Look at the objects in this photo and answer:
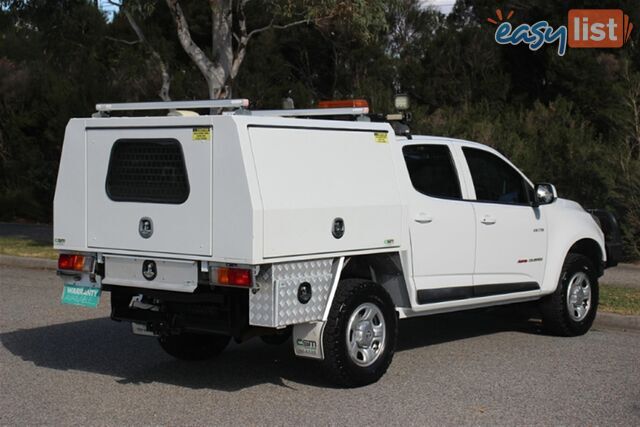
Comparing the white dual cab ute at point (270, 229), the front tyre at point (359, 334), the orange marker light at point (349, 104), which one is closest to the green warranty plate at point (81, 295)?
the white dual cab ute at point (270, 229)

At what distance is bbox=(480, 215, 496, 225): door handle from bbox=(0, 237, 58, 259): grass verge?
9.18 m

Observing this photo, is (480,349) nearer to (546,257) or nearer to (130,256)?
(546,257)

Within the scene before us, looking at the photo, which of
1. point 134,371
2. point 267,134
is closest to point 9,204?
point 134,371

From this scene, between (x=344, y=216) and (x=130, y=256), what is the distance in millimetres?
1690

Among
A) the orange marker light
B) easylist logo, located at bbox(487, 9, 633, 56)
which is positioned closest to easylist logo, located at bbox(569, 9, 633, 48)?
easylist logo, located at bbox(487, 9, 633, 56)

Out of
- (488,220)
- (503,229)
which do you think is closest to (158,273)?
(488,220)

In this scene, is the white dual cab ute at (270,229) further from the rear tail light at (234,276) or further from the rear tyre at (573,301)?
the rear tyre at (573,301)

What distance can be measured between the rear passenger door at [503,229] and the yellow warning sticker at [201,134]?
2.98m

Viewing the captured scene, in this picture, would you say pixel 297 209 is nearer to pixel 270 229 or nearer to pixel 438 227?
pixel 270 229

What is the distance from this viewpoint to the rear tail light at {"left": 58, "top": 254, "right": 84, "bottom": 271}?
770 centimetres

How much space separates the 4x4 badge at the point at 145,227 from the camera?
729cm

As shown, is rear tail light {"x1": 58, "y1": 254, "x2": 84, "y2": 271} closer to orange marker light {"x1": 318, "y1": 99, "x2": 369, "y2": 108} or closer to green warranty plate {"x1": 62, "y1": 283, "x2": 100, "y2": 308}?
green warranty plate {"x1": 62, "y1": 283, "x2": 100, "y2": 308}

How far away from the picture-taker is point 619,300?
11.4m

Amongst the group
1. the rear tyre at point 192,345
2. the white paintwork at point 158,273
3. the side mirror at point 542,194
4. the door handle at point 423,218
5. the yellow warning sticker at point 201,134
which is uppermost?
the yellow warning sticker at point 201,134
